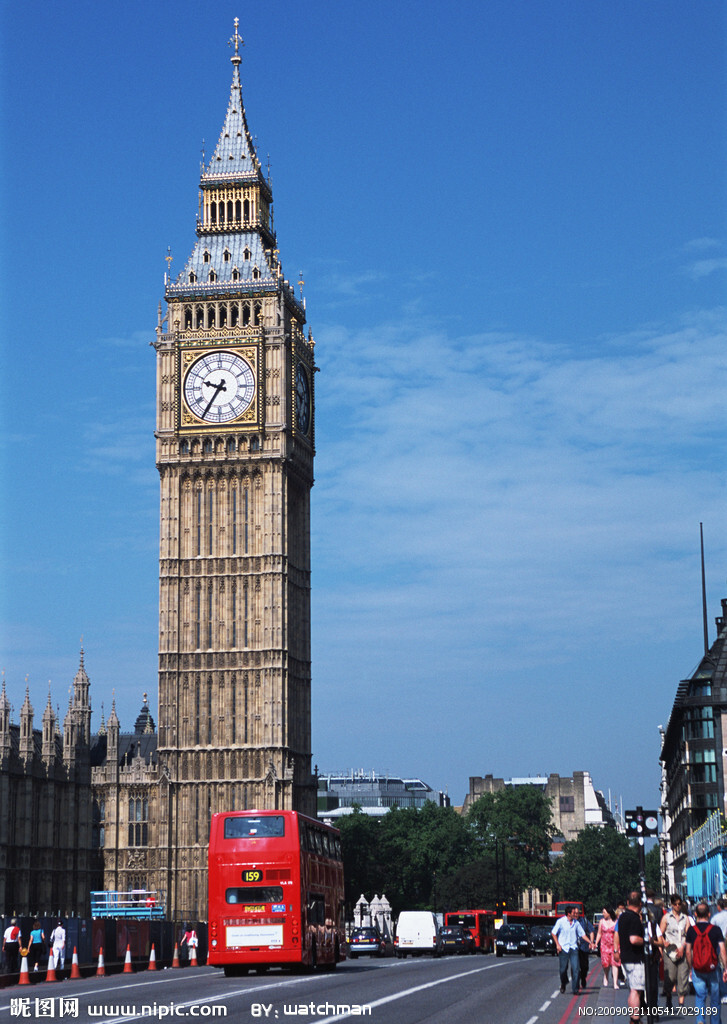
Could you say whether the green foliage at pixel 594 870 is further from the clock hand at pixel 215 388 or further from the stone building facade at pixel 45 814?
the clock hand at pixel 215 388

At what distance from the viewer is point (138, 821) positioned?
324 ft

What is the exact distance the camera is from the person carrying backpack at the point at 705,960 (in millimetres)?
23875

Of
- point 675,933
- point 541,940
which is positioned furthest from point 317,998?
point 541,940

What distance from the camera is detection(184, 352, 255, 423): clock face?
321 ft

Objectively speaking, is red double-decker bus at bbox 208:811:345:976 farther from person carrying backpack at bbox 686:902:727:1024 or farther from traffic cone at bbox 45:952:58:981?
person carrying backpack at bbox 686:902:727:1024

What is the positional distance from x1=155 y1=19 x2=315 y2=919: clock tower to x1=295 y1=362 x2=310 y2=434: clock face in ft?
0.66

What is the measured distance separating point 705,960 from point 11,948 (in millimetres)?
26795

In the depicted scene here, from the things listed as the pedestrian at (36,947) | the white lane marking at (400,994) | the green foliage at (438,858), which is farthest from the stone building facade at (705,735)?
the pedestrian at (36,947)

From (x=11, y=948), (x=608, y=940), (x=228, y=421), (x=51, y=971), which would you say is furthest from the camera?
(x=228, y=421)

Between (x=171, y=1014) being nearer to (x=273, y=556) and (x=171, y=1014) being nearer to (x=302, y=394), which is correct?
(x=273, y=556)

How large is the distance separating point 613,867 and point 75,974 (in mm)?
121759

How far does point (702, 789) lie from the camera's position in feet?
350

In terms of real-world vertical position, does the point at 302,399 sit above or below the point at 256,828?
above

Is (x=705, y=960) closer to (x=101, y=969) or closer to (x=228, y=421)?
(x=101, y=969)
